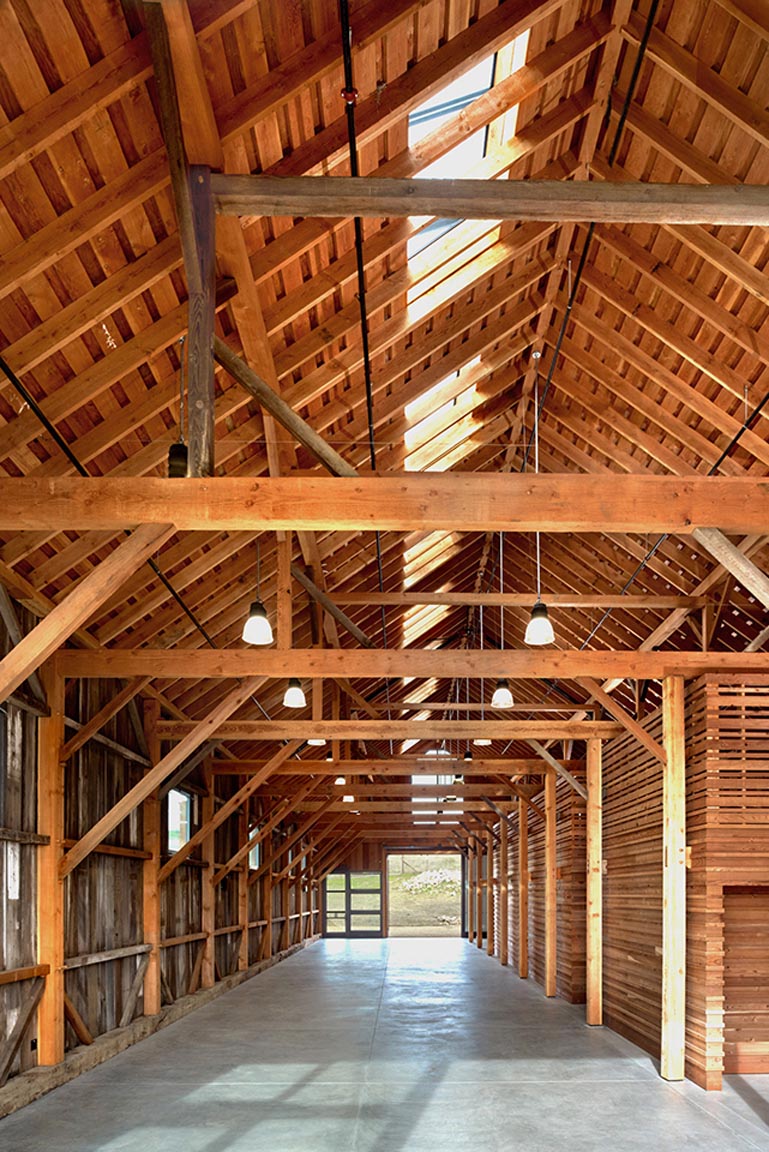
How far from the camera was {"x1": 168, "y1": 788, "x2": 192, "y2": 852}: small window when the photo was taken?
15164mm

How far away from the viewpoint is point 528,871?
1995cm

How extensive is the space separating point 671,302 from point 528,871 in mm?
13686

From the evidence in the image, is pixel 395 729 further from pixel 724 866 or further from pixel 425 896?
pixel 425 896

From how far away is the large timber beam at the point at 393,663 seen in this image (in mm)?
10078

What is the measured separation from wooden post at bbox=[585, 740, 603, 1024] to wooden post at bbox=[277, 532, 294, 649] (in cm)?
521

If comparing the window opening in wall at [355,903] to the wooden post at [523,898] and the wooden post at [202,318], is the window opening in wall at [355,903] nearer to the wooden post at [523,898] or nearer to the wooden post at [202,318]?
the wooden post at [523,898]

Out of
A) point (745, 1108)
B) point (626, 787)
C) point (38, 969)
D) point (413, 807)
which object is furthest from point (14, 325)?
point (413, 807)

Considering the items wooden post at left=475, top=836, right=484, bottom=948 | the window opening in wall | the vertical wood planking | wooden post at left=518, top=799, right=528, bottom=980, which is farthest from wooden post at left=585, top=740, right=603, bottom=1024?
the window opening in wall

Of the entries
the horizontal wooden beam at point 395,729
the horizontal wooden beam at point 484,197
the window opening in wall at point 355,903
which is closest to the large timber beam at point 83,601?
the horizontal wooden beam at point 484,197

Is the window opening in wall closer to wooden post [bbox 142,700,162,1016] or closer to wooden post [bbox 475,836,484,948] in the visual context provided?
wooden post [bbox 475,836,484,948]

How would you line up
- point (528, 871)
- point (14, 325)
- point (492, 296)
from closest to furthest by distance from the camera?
1. point (14, 325)
2. point (492, 296)
3. point (528, 871)

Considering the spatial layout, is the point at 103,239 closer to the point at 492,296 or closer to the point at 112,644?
the point at 492,296

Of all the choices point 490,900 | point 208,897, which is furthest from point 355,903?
point 208,897

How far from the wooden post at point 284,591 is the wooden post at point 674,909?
3.70 m
